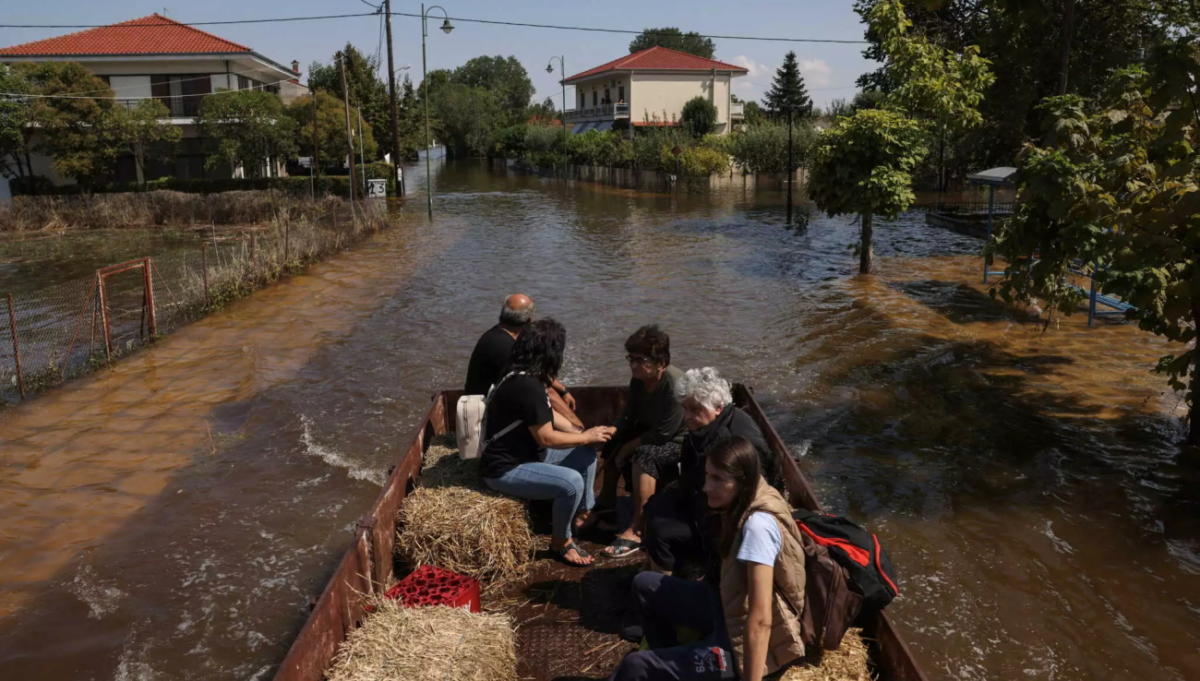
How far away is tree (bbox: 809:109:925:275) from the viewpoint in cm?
1850

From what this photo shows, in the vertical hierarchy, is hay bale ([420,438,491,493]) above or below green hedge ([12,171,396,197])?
below

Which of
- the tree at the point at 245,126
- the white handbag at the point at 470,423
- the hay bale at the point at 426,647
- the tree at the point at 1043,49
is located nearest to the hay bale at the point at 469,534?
the white handbag at the point at 470,423

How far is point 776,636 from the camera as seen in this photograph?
391 centimetres

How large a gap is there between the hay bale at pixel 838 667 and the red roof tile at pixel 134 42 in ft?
154

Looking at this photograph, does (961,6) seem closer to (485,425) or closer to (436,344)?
(436,344)

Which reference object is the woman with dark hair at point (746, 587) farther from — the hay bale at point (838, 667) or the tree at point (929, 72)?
the tree at point (929, 72)

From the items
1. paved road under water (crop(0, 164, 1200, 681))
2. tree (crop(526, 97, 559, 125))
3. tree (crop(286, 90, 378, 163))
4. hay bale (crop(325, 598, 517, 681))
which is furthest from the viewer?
tree (crop(526, 97, 559, 125))

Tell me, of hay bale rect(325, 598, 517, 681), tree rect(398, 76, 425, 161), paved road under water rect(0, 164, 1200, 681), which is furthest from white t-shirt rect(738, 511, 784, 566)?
tree rect(398, 76, 425, 161)

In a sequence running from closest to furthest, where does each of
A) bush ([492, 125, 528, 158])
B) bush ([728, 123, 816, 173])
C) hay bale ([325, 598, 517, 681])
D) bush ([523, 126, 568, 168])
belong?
hay bale ([325, 598, 517, 681]), bush ([728, 123, 816, 173]), bush ([523, 126, 568, 168]), bush ([492, 125, 528, 158])

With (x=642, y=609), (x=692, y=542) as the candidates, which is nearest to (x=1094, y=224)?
(x=692, y=542)

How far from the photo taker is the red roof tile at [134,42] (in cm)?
4416

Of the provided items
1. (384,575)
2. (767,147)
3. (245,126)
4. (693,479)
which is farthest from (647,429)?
(767,147)

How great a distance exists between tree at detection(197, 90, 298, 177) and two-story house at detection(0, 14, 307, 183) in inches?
144

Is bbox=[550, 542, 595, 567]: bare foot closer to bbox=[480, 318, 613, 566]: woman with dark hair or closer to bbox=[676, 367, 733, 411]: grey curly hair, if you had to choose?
bbox=[480, 318, 613, 566]: woman with dark hair
